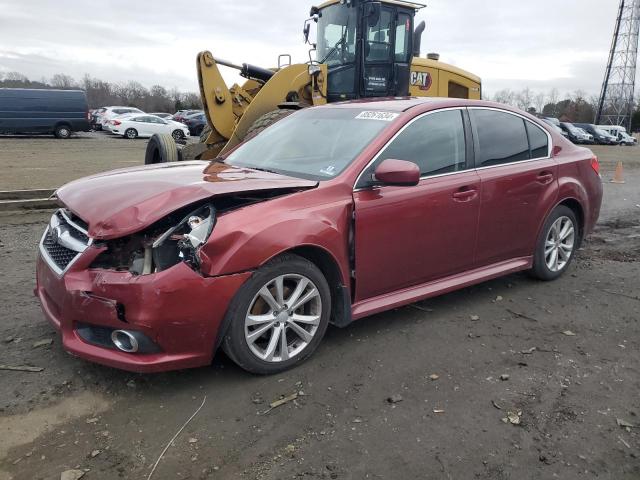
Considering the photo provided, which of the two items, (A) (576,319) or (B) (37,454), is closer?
(B) (37,454)

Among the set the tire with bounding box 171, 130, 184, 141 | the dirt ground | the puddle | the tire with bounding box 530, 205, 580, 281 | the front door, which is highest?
the front door

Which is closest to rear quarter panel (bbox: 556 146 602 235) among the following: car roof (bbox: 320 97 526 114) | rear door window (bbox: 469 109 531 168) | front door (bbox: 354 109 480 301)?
rear door window (bbox: 469 109 531 168)

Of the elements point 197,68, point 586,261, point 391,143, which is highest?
point 197,68

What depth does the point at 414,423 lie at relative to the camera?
297 centimetres

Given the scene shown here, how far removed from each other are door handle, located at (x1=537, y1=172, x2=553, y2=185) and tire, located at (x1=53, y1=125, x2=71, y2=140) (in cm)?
2489

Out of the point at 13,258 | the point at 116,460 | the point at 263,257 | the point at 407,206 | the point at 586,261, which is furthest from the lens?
the point at 586,261

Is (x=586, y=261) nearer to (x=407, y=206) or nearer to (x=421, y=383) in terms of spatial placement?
(x=407, y=206)

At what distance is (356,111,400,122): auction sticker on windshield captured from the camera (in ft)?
13.5

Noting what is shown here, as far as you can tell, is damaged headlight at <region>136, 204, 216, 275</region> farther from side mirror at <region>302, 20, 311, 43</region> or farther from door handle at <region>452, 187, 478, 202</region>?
side mirror at <region>302, 20, 311, 43</region>

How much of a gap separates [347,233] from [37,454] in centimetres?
210

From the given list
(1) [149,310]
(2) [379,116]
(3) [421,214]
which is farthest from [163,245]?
(2) [379,116]

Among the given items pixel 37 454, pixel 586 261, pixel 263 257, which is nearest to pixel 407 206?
pixel 263 257

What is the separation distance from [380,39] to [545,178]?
524cm

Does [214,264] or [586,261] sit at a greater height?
[214,264]
